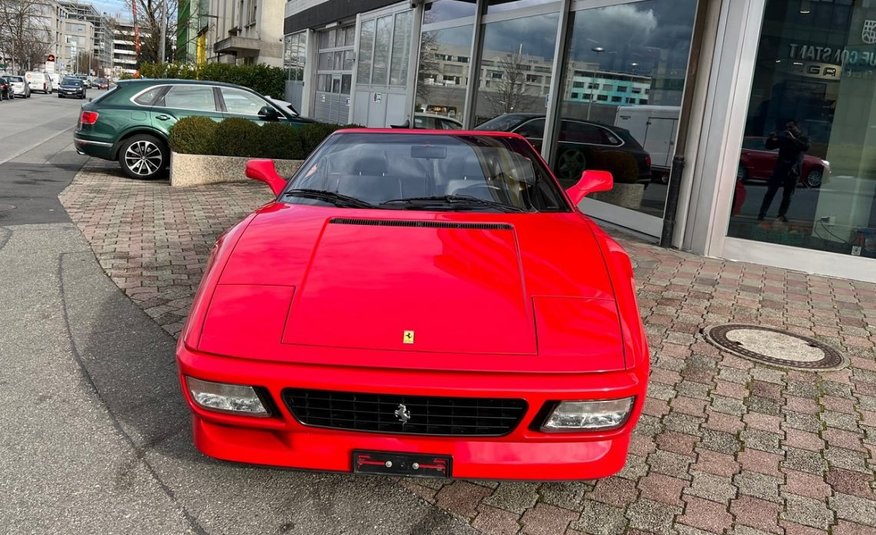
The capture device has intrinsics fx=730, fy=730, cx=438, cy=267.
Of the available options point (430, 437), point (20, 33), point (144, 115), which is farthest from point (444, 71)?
point (20, 33)

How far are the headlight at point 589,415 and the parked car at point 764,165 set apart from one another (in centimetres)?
563

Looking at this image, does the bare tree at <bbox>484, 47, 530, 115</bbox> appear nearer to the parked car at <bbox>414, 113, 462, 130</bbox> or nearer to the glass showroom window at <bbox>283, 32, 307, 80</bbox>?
the parked car at <bbox>414, 113, 462, 130</bbox>

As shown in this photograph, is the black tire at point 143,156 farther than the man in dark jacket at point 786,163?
Yes

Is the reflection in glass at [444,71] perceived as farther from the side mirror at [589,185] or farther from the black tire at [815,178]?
the side mirror at [589,185]

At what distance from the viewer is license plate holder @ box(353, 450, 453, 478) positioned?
8.18 feet

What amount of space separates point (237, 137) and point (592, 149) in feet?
18.8

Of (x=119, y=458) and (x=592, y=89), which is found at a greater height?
(x=592, y=89)

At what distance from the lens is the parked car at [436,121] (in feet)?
46.9

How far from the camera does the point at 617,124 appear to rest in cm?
935

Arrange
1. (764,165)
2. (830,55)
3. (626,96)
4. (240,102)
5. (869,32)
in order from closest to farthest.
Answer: (869,32)
(830,55)
(764,165)
(626,96)
(240,102)

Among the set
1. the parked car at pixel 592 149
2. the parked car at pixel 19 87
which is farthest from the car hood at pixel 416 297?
the parked car at pixel 19 87

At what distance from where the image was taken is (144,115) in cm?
1186

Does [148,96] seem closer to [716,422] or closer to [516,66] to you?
[516,66]

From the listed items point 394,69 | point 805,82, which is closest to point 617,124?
point 805,82
